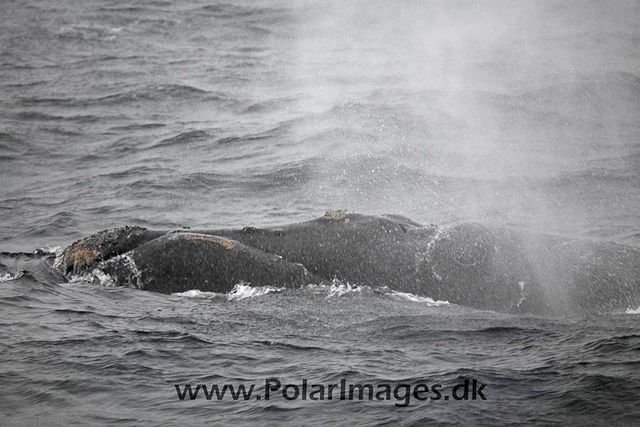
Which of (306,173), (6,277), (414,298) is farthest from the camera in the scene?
(306,173)

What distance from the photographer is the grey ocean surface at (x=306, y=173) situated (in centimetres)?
812

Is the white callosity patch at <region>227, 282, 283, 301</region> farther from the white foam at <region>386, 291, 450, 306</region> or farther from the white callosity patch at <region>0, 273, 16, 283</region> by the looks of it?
the white callosity patch at <region>0, 273, 16, 283</region>

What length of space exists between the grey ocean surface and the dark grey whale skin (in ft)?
1.08

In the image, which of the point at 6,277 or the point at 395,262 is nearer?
the point at 395,262

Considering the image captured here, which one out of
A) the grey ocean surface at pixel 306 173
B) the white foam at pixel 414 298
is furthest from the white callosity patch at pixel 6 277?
the white foam at pixel 414 298

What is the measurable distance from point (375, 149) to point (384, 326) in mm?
11074

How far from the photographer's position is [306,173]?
18.6 m

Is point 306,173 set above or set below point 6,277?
above

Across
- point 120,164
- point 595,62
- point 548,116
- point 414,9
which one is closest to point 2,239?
point 120,164

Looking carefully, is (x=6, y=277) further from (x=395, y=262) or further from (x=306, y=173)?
(x=306, y=173)

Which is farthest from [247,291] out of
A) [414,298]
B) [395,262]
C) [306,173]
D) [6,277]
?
[306,173]

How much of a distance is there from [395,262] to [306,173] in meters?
8.02

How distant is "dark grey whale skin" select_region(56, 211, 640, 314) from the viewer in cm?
1065

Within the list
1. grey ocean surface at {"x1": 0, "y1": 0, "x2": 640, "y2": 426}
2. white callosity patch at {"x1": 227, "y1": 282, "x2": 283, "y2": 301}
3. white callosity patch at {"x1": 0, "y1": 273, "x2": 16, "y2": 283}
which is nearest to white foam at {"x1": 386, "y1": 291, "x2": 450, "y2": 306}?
grey ocean surface at {"x1": 0, "y1": 0, "x2": 640, "y2": 426}
